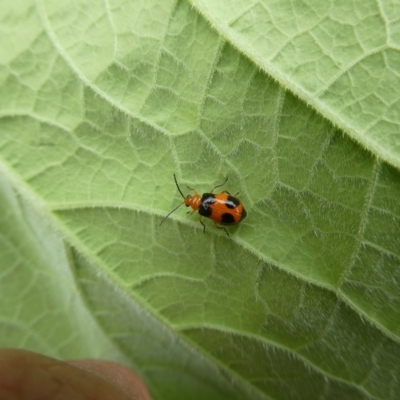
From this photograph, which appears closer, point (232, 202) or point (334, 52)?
point (334, 52)

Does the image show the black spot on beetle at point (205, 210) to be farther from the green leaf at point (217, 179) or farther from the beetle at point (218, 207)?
the green leaf at point (217, 179)

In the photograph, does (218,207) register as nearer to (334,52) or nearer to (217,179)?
(217,179)

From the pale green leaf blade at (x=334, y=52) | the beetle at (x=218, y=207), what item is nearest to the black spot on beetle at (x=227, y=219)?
the beetle at (x=218, y=207)

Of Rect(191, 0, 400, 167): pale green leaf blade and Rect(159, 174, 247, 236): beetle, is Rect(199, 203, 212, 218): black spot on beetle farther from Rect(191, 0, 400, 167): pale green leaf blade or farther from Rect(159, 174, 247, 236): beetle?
Rect(191, 0, 400, 167): pale green leaf blade

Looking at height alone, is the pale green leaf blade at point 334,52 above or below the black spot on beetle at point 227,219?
above

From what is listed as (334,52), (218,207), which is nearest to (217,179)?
(218,207)

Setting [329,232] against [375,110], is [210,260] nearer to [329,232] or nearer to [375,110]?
[329,232]

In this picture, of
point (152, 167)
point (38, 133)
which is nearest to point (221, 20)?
point (152, 167)
